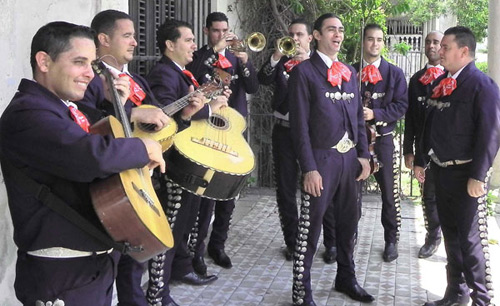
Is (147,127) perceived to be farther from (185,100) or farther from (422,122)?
(422,122)

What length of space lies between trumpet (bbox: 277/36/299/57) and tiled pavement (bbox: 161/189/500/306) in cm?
198

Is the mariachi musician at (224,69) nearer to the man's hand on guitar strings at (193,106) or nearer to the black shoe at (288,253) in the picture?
the black shoe at (288,253)

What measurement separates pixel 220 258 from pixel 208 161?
2011 millimetres

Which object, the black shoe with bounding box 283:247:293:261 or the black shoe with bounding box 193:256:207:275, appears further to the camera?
the black shoe with bounding box 283:247:293:261

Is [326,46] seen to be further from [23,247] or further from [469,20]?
[469,20]

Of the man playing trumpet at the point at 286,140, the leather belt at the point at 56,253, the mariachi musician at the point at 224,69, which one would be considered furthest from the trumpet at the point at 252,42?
the leather belt at the point at 56,253

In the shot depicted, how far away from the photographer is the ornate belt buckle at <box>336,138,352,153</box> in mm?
4965

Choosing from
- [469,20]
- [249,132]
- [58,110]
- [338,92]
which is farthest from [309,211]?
[469,20]

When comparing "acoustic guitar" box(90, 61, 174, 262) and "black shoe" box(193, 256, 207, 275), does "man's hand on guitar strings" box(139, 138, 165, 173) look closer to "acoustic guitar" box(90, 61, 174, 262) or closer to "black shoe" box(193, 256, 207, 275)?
"acoustic guitar" box(90, 61, 174, 262)

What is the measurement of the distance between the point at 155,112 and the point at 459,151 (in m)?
2.20

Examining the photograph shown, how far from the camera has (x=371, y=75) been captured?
20.8 ft

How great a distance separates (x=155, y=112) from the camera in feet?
12.8

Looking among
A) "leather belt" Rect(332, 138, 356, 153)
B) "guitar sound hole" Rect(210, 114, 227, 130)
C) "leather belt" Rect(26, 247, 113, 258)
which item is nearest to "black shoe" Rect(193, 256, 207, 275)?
"guitar sound hole" Rect(210, 114, 227, 130)

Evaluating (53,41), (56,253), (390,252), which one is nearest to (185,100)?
(53,41)
